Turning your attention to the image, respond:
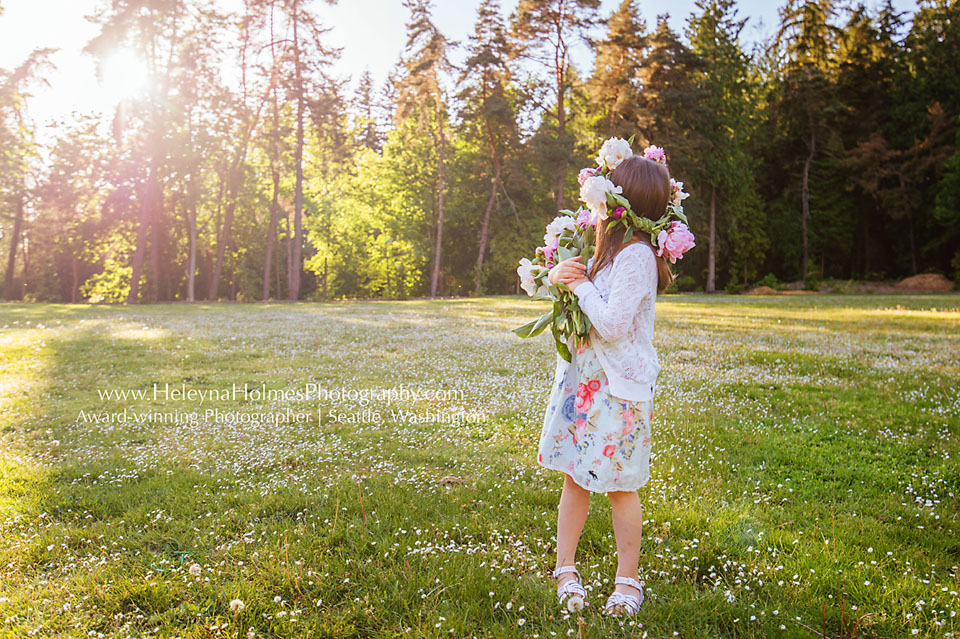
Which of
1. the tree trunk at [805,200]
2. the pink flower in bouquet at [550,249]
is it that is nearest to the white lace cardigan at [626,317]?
the pink flower in bouquet at [550,249]

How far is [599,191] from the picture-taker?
3.08 m

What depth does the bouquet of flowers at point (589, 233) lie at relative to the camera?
10.2 feet

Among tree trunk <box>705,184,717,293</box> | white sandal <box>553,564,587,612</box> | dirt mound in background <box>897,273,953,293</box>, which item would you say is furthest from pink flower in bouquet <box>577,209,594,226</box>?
dirt mound in background <box>897,273,953,293</box>

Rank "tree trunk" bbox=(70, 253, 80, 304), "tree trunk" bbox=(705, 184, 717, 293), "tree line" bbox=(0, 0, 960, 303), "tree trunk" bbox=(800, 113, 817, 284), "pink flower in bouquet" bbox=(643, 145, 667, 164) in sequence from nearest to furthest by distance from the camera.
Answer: "pink flower in bouquet" bbox=(643, 145, 667, 164) < "tree line" bbox=(0, 0, 960, 303) < "tree trunk" bbox=(705, 184, 717, 293) < "tree trunk" bbox=(800, 113, 817, 284) < "tree trunk" bbox=(70, 253, 80, 304)

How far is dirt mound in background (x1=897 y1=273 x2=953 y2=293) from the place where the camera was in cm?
3731

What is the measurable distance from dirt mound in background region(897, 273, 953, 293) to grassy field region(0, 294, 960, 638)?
36.0 meters

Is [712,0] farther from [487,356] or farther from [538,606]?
[538,606]

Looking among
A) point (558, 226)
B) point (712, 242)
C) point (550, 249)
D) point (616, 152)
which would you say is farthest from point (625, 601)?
point (712, 242)

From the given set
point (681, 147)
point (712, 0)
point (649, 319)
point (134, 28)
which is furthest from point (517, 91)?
point (649, 319)

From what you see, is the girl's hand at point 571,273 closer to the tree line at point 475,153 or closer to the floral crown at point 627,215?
the floral crown at point 627,215

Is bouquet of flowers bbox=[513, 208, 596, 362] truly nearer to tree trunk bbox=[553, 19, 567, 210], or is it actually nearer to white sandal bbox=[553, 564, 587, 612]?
white sandal bbox=[553, 564, 587, 612]

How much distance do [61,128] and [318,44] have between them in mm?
20871

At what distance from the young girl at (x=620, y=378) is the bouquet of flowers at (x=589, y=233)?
8 centimetres

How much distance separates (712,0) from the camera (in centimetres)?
4672
